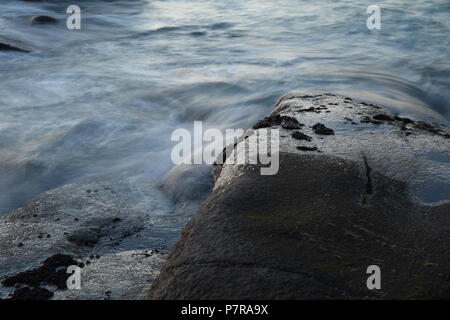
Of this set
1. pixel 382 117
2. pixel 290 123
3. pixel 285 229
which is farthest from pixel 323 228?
pixel 382 117

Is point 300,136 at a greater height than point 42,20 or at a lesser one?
lesser

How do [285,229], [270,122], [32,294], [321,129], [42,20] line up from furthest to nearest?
1. [42,20]
2. [270,122]
3. [321,129]
4. [32,294]
5. [285,229]

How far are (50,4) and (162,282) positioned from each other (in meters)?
13.4

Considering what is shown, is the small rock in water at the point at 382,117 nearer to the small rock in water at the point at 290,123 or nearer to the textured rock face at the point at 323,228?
the textured rock face at the point at 323,228

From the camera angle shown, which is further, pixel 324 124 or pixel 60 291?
pixel 324 124

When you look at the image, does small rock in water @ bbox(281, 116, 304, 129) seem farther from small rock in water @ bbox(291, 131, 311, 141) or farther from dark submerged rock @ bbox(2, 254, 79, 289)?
dark submerged rock @ bbox(2, 254, 79, 289)

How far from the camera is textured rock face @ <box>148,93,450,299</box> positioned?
231 centimetres

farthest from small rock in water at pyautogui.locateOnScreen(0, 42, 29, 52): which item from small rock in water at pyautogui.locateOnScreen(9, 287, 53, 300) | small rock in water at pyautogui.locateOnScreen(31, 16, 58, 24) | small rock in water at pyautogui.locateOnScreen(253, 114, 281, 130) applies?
small rock in water at pyautogui.locateOnScreen(9, 287, 53, 300)

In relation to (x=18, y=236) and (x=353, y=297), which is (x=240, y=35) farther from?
(x=353, y=297)

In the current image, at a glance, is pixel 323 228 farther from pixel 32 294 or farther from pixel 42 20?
pixel 42 20

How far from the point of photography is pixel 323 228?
105 inches

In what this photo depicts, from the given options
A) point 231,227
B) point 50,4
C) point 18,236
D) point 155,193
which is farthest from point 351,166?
point 50,4

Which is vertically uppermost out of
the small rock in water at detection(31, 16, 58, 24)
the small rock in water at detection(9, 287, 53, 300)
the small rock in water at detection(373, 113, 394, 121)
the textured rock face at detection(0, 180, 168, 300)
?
the small rock in water at detection(31, 16, 58, 24)

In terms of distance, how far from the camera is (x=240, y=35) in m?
11.9
